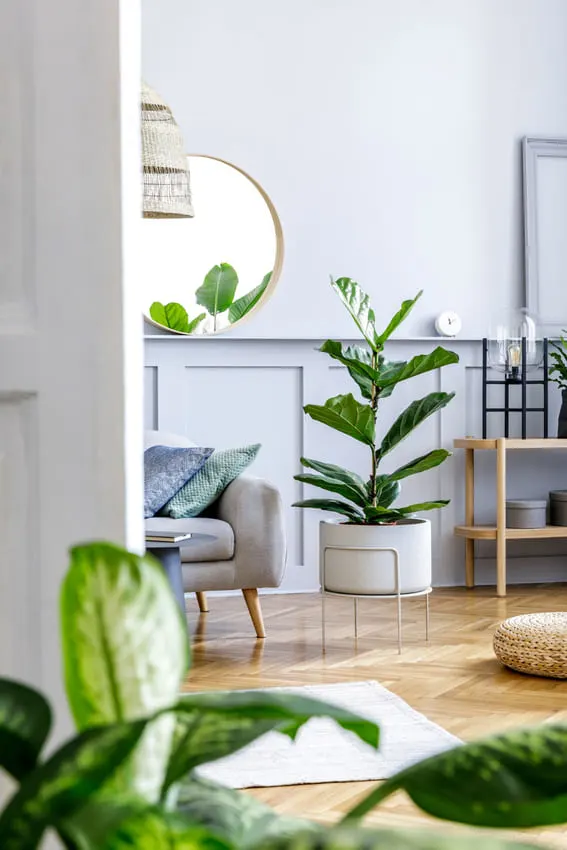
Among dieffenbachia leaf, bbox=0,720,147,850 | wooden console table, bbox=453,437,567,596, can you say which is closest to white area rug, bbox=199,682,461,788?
dieffenbachia leaf, bbox=0,720,147,850

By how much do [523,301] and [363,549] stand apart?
228 centimetres

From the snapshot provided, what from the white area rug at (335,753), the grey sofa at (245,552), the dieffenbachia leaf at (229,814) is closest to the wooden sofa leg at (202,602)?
the grey sofa at (245,552)

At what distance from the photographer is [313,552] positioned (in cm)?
524

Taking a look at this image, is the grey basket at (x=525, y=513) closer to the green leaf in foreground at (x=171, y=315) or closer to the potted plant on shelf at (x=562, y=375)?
the potted plant on shelf at (x=562, y=375)

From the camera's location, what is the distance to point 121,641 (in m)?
0.42

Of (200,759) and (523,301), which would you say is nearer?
(200,759)

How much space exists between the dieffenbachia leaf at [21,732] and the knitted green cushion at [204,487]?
3.83 metres

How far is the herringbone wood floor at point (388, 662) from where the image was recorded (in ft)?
7.92

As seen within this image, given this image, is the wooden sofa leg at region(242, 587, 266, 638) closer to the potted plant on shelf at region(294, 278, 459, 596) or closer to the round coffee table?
the potted plant on shelf at region(294, 278, 459, 596)

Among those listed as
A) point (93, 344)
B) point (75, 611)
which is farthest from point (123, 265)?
point (75, 611)

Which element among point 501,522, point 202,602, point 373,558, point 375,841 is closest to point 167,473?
point 202,602

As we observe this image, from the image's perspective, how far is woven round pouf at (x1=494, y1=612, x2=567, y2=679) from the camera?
3439mm

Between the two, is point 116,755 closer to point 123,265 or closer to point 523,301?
point 123,265

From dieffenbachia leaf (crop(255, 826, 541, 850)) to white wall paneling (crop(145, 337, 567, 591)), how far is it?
4792mm
